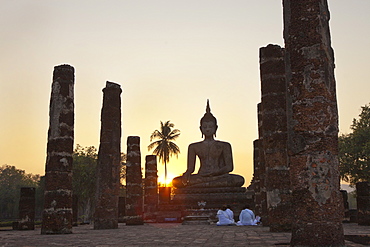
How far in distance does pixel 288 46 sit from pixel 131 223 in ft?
43.4

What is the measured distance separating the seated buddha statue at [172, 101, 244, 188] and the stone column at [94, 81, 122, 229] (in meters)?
7.64

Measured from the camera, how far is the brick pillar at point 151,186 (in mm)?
24672

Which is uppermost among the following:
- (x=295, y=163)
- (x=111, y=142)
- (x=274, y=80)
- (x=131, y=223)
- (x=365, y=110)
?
(x=365, y=110)

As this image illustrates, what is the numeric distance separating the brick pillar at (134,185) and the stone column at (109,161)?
3.56 meters

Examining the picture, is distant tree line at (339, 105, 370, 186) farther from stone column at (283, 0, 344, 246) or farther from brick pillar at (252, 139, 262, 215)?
stone column at (283, 0, 344, 246)

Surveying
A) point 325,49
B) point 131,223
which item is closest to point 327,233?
point 325,49

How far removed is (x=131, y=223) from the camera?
1864cm

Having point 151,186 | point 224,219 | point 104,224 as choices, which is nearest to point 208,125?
point 151,186

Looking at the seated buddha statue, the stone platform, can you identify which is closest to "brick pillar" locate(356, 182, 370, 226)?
the stone platform

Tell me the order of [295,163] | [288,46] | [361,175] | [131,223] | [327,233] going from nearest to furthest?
[327,233]
[295,163]
[288,46]
[131,223]
[361,175]

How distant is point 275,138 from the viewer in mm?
11070

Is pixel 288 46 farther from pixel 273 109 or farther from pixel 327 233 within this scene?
pixel 273 109

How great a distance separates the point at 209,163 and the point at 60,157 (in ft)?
42.1

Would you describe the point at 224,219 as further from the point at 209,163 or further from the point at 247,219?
the point at 209,163
